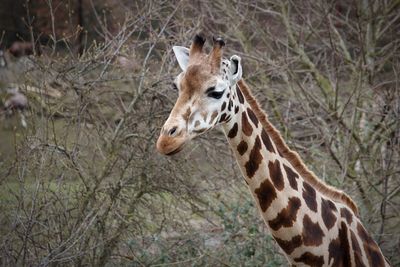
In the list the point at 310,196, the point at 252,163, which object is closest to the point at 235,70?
the point at 252,163

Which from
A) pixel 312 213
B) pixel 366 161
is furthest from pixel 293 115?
pixel 312 213

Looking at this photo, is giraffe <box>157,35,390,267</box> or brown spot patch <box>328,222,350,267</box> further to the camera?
brown spot patch <box>328,222,350,267</box>

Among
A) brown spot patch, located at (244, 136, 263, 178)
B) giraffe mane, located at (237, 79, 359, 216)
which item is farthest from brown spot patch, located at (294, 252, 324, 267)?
brown spot patch, located at (244, 136, 263, 178)

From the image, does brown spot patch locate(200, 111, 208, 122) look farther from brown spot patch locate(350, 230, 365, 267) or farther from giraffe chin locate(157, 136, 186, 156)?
brown spot patch locate(350, 230, 365, 267)

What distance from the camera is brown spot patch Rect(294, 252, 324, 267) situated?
173 inches

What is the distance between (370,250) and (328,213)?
458 mm

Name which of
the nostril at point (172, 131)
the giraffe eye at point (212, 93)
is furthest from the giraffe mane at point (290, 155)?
the nostril at point (172, 131)

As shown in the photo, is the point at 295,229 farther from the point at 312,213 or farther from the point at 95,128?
the point at 95,128

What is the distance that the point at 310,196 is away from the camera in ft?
15.1

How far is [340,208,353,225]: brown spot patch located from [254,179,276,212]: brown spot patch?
0.71 metres

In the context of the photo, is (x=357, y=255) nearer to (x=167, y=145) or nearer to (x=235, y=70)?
(x=235, y=70)

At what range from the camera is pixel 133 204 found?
6246 millimetres

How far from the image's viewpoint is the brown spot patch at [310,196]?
178 inches

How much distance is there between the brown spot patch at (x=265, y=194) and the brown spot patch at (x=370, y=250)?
33.9 inches
